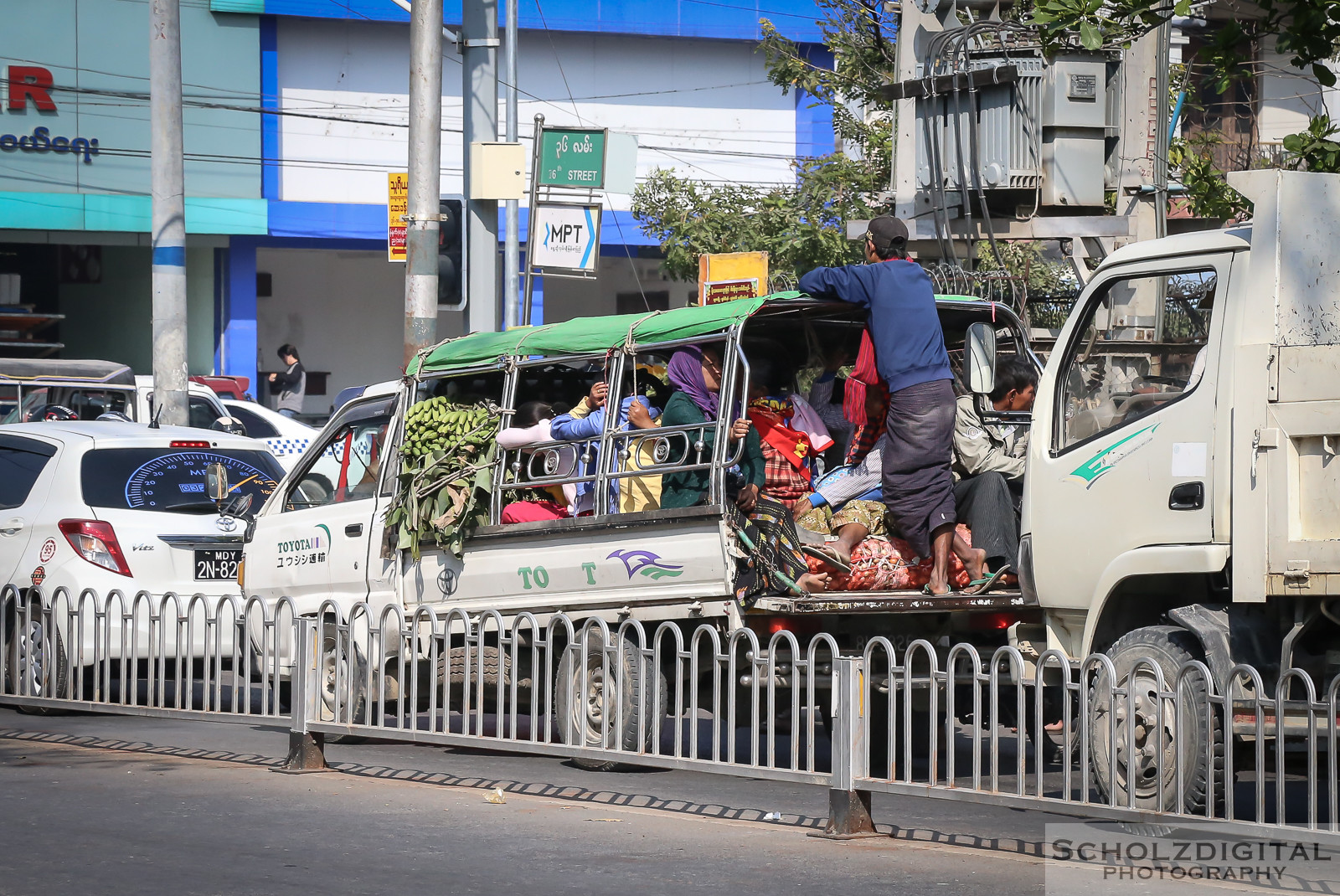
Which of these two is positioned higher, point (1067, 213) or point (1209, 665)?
point (1067, 213)

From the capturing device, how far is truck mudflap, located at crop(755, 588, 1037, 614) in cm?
743

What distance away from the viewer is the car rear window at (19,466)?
10258 millimetres

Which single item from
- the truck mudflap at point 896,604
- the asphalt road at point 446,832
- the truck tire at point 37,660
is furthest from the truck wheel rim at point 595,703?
the truck tire at point 37,660

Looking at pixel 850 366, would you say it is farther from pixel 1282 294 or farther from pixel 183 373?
pixel 183 373

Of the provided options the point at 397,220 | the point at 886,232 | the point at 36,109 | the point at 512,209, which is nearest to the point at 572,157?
the point at 397,220

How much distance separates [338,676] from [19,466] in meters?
3.81

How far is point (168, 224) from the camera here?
15.4 m

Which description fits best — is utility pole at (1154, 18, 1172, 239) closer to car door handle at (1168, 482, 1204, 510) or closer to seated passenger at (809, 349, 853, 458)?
seated passenger at (809, 349, 853, 458)

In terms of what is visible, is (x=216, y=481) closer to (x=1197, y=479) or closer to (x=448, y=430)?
(x=448, y=430)

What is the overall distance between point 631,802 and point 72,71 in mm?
21532

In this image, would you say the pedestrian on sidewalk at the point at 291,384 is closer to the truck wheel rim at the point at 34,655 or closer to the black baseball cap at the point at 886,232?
the truck wheel rim at the point at 34,655

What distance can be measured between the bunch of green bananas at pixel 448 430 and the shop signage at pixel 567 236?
3.48 meters

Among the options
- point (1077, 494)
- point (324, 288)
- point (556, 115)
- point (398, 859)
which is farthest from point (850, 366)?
point (324, 288)

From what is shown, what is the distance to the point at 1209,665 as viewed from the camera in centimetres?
620
